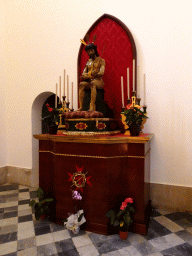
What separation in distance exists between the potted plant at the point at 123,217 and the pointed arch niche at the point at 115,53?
5.86 feet

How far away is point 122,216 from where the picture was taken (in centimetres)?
276

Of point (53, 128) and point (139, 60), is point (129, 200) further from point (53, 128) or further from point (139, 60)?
point (139, 60)

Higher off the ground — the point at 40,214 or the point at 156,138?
the point at 156,138

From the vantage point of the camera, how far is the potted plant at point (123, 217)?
105 inches

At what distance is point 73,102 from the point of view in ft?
14.7

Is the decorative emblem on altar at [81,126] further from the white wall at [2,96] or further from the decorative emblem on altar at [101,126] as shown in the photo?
the white wall at [2,96]

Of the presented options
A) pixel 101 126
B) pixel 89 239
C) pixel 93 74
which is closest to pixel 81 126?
pixel 101 126

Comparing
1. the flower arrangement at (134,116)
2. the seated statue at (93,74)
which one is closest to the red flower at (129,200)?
the flower arrangement at (134,116)

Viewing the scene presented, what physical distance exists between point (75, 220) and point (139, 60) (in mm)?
3099

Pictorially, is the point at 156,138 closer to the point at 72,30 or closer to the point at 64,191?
the point at 64,191

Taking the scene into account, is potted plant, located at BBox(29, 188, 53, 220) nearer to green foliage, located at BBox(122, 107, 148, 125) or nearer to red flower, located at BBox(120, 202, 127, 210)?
red flower, located at BBox(120, 202, 127, 210)

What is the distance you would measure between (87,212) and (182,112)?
2.37 m

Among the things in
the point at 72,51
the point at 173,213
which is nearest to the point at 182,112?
the point at 173,213

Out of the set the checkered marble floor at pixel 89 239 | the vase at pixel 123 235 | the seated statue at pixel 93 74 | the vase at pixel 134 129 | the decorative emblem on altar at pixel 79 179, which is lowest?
the checkered marble floor at pixel 89 239
